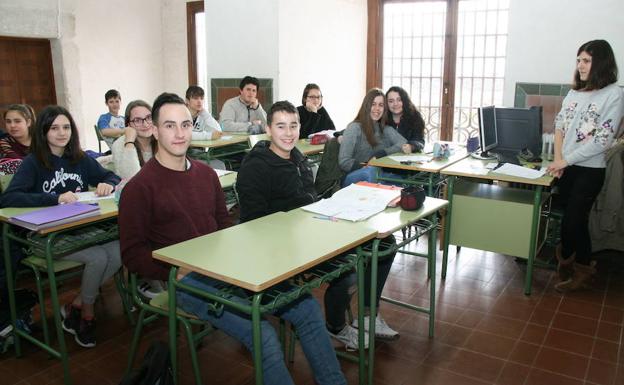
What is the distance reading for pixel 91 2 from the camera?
287 inches

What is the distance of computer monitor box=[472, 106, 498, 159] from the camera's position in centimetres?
414

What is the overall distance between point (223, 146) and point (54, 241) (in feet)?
9.04

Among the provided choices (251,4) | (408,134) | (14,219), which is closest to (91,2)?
(251,4)

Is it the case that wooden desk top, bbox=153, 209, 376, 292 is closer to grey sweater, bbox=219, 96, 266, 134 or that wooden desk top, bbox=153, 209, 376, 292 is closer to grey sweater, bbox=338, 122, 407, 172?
grey sweater, bbox=338, 122, 407, 172

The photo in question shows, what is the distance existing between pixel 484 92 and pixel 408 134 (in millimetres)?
2286

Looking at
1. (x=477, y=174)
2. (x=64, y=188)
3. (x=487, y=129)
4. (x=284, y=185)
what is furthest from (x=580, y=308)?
(x=64, y=188)

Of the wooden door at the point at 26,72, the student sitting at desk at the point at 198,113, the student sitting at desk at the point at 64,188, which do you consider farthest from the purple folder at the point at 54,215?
the wooden door at the point at 26,72

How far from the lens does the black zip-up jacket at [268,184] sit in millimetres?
2547

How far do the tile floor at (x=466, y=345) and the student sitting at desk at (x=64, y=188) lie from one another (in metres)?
0.17

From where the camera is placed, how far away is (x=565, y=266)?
12.1 feet

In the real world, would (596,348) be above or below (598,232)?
below

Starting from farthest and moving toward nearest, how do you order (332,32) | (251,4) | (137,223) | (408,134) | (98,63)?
(98,63) → (332,32) → (251,4) → (408,134) → (137,223)

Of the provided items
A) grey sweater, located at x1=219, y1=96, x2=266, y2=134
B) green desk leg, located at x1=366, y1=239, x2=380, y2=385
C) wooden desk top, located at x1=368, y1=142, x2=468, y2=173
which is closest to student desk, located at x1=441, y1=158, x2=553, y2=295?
wooden desk top, located at x1=368, y1=142, x2=468, y2=173

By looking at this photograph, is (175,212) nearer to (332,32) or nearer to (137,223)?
(137,223)
